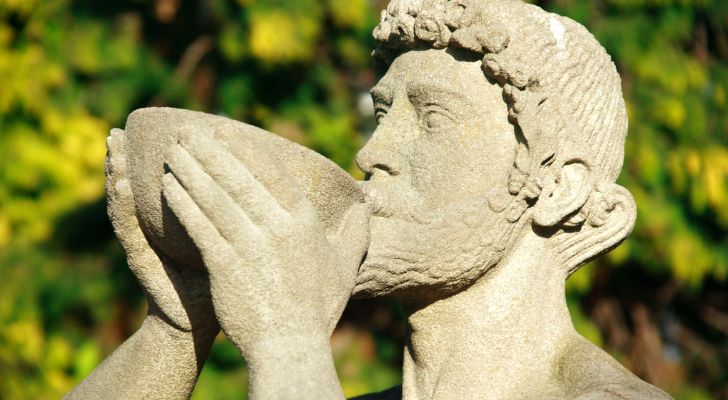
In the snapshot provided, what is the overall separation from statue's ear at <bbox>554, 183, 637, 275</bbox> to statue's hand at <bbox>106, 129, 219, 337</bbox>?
35.5 inches

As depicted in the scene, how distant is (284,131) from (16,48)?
65.2 inches

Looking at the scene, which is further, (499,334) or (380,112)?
(380,112)

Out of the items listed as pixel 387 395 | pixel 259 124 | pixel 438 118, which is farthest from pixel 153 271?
pixel 259 124

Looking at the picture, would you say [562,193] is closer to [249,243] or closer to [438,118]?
[438,118]

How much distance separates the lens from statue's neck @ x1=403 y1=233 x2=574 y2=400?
10.2ft

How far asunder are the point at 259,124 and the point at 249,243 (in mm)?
4715

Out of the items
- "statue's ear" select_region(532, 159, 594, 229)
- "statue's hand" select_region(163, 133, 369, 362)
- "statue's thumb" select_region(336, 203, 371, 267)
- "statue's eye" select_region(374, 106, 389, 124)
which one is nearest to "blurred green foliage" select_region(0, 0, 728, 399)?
"statue's eye" select_region(374, 106, 389, 124)

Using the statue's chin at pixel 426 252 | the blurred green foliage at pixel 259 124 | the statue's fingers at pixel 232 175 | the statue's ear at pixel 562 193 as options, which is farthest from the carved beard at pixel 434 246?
the blurred green foliage at pixel 259 124

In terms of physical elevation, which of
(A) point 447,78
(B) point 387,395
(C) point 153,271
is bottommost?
(B) point 387,395

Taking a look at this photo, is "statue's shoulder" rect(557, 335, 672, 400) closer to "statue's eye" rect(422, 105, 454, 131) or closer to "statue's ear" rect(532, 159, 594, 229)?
"statue's ear" rect(532, 159, 594, 229)

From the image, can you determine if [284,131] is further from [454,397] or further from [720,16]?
[454,397]

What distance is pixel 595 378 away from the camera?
2957 mm

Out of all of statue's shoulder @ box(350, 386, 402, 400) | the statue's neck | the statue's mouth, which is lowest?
statue's shoulder @ box(350, 386, 402, 400)

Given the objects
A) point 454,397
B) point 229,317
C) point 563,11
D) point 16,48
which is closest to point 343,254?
point 229,317
